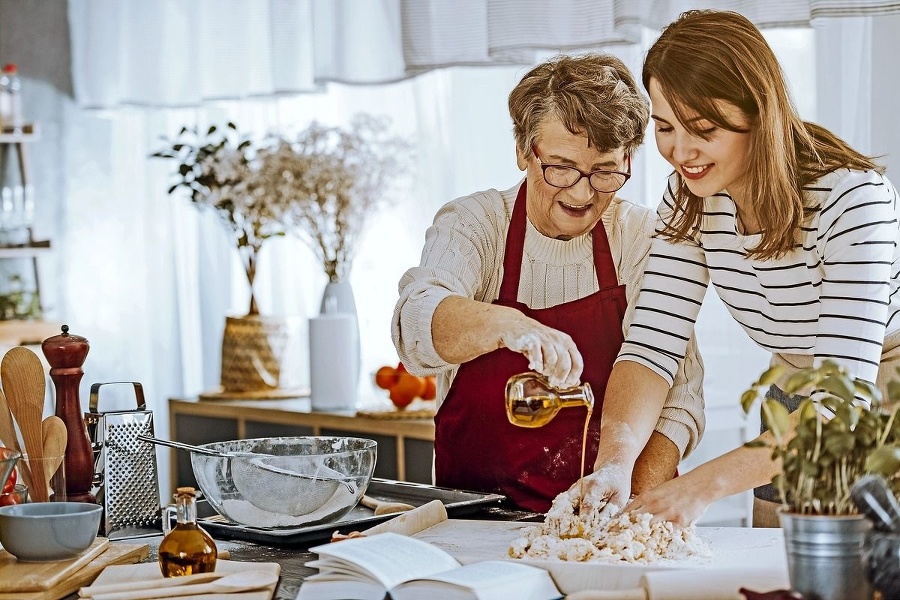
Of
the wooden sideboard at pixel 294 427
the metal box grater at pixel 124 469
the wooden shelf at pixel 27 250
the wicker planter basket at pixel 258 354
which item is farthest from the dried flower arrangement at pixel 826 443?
the wooden shelf at pixel 27 250

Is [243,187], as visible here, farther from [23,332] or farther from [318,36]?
[23,332]

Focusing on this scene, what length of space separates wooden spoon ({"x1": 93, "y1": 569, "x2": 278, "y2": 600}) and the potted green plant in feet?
1.99

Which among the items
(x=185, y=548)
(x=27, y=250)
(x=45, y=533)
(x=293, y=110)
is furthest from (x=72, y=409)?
(x=27, y=250)

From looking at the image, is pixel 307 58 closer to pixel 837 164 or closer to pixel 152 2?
pixel 152 2

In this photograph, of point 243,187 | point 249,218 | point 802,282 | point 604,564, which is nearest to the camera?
point 604,564

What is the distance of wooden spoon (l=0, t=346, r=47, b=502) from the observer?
1465mm

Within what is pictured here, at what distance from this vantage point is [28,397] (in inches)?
58.0

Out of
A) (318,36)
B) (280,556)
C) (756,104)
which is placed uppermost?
(318,36)

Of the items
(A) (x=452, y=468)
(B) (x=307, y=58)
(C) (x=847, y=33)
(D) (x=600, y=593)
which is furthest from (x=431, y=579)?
(B) (x=307, y=58)

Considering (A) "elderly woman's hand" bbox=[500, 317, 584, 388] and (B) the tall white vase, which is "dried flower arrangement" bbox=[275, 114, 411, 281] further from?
(A) "elderly woman's hand" bbox=[500, 317, 584, 388]

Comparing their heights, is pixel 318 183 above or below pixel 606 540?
above

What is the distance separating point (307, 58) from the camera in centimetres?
386

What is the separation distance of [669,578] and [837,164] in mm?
763

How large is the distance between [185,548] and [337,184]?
2.05 m
